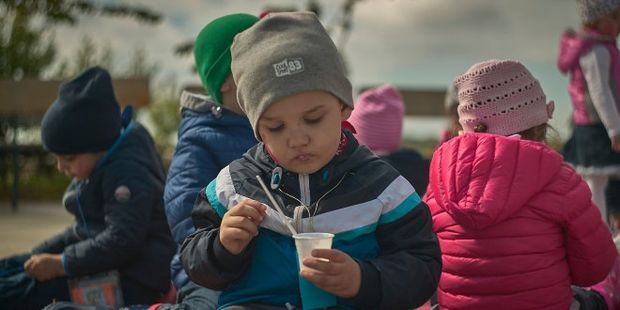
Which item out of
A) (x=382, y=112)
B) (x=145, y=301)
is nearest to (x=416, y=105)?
(x=382, y=112)

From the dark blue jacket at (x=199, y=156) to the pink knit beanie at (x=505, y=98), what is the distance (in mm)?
934

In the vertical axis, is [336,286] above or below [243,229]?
below

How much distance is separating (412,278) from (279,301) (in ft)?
1.32

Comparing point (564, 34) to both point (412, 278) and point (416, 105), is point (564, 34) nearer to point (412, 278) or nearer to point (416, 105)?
point (412, 278)

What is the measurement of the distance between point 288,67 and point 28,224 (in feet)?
21.5

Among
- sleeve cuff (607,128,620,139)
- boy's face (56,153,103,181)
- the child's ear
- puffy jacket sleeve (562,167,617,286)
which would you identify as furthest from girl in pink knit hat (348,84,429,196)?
the child's ear

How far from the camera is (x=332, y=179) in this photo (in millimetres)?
2379

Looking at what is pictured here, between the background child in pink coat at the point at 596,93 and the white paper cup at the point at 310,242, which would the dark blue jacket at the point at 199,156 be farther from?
the background child in pink coat at the point at 596,93

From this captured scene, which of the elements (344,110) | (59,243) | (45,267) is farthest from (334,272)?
(59,243)

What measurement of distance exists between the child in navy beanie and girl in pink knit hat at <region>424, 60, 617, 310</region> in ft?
5.19

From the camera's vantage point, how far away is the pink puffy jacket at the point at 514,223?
2.59 metres

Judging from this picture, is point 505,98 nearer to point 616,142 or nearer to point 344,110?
point 344,110

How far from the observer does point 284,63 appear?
2279 millimetres

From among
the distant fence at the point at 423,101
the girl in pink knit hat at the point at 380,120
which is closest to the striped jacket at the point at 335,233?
the girl in pink knit hat at the point at 380,120
